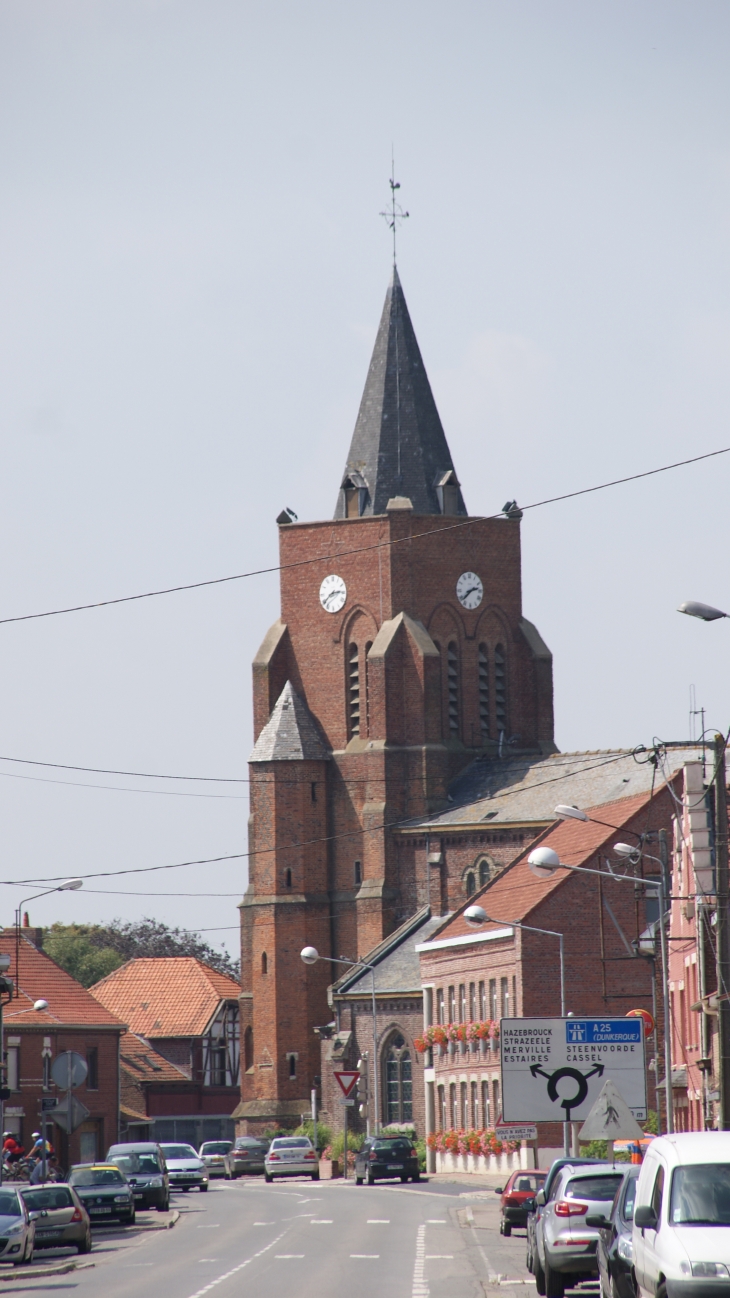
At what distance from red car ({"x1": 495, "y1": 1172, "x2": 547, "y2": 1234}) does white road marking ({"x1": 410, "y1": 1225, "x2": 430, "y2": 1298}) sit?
1.32 m

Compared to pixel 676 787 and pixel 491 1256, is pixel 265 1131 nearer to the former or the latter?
pixel 676 787

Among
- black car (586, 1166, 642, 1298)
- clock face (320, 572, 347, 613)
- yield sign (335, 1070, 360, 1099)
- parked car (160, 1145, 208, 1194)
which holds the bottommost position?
parked car (160, 1145, 208, 1194)

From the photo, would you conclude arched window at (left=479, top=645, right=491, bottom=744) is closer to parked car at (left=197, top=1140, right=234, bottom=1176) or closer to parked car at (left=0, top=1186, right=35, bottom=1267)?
parked car at (left=197, top=1140, right=234, bottom=1176)

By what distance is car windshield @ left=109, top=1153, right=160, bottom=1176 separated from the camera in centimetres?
4522

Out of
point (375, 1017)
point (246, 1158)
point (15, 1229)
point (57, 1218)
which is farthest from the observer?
point (375, 1017)

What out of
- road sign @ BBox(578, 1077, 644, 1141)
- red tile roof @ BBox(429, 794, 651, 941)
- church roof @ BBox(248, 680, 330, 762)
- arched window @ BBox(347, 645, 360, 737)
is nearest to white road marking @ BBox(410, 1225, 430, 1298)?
road sign @ BBox(578, 1077, 644, 1141)

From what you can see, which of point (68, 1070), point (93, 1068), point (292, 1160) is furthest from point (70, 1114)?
point (93, 1068)

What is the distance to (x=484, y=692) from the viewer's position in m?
82.8

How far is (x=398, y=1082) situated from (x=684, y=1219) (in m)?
59.2


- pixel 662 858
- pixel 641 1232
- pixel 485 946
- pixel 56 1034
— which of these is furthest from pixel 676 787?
pixel 641 1232

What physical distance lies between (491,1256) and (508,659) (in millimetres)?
Result: 55454

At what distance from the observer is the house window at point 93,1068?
72.7 m

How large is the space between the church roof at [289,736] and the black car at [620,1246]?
62.0 m

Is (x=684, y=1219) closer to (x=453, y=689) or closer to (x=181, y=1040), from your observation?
(x=453, y=689)
